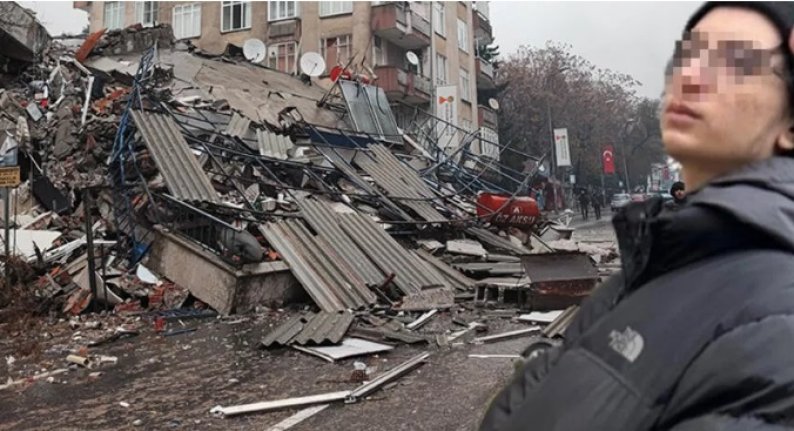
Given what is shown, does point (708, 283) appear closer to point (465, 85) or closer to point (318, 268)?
point (318, 268)

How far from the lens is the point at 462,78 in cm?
3566

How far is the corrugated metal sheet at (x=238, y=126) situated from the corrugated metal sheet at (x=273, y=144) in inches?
12.6

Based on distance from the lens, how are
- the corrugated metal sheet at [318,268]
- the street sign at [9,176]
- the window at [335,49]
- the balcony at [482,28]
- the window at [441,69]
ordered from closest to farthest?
1. the street sign at [9,176]
2. the corrugated metal sheet at [318,268]
3. the window at [335,49]
4. the window at [441,69]
5. the balcony at [482,28]

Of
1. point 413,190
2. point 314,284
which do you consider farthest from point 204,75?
point 314,284

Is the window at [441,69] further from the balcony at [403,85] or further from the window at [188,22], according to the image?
the window at [188,22]

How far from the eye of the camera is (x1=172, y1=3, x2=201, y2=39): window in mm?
31328

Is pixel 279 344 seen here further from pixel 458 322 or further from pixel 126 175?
pixel 126 175

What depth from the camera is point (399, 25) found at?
2806cm

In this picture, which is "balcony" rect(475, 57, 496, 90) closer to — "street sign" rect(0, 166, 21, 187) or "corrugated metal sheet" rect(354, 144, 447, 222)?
"corrugated metal sheet" rect(354, 144, 447, 222)

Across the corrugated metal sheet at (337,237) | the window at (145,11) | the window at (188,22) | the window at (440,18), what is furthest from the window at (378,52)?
the corrugated metal sheet at (337,237)

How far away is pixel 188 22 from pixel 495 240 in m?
25.6

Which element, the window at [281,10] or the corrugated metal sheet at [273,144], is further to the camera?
the window at [281,10]

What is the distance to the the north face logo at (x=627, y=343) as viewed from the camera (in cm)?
82

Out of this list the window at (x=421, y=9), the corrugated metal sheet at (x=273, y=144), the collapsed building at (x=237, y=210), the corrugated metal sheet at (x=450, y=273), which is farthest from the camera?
the window at (x=421, y=9)
